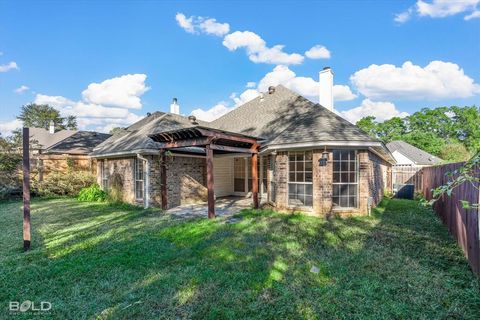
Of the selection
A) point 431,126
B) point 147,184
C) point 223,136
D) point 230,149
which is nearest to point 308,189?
point 230,149

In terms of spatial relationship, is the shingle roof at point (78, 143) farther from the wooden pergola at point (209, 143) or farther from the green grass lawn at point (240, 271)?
the green grass lawn at point (240, 271)

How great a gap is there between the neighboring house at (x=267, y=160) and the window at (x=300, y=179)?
36 millimetres

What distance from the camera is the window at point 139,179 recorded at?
1130 cm

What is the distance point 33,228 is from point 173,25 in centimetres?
1016

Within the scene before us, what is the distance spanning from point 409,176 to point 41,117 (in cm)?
5547

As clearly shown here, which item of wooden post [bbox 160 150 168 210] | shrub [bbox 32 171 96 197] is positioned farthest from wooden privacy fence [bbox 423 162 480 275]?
shrub [bbox 32 171 96 197]

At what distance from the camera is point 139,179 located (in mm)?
11383

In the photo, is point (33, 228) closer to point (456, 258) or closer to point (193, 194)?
point (193, 194)

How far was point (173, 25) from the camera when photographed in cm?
1209

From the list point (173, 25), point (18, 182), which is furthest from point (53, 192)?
point (173, 25)

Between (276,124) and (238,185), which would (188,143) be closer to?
(276,124)

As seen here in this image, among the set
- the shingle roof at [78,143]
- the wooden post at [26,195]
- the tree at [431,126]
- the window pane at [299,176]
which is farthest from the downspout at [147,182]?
the tree at [431,126]
